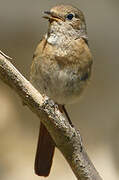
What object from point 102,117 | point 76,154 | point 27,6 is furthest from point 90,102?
point 76,154

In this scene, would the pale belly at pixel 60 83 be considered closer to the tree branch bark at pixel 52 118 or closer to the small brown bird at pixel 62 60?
the small brown bird at pixel 62 60

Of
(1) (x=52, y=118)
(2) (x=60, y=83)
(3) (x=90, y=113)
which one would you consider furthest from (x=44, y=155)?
(3) (x=90, y=113)

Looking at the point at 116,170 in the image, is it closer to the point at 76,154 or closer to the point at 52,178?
the point at 52,178

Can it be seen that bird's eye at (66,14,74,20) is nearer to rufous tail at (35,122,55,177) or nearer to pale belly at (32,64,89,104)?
pale belly at (32,64,89,104)

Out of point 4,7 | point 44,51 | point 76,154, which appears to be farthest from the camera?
point 4,7

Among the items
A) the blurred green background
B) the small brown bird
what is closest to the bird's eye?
the small brown bird

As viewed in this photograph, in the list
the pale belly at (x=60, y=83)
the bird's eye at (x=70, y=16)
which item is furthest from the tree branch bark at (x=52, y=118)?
the bird's eye at (x=70, y=16)
